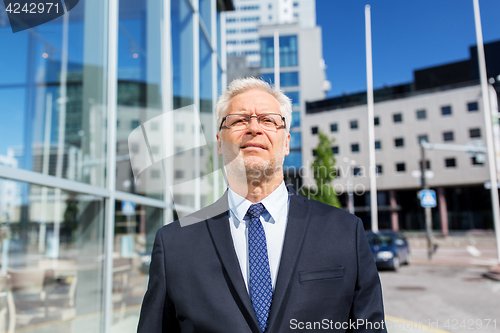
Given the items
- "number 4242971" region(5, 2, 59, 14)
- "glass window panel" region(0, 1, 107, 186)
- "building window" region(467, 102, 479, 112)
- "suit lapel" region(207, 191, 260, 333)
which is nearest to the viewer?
"suit lapel" region(207, 191, 260, 333)

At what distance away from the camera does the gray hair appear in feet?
6.43

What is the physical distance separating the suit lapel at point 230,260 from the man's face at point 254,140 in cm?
26

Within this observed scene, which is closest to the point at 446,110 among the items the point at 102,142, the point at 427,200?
the point at 427,200

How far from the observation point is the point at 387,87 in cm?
4841

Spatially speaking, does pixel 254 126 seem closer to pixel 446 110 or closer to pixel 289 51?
pixel 446 110

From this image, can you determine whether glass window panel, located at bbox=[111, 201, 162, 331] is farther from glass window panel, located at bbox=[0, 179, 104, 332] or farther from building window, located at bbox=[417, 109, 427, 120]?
building window, located at bbox=[417, 109, 427, 120]

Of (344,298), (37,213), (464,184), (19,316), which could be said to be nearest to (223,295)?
(344,298)

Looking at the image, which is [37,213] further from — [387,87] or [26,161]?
[387,87]

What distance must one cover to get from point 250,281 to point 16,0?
2940 millimetres

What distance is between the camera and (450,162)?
143 feet

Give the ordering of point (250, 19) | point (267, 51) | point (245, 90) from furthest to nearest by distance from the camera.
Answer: point (250, 19), point (267, 51), point (245, 90)

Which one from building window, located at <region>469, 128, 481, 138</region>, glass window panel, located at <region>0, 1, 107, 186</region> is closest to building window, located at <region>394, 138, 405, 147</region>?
building window, located at <region>469, 128, 481, 138</region>
